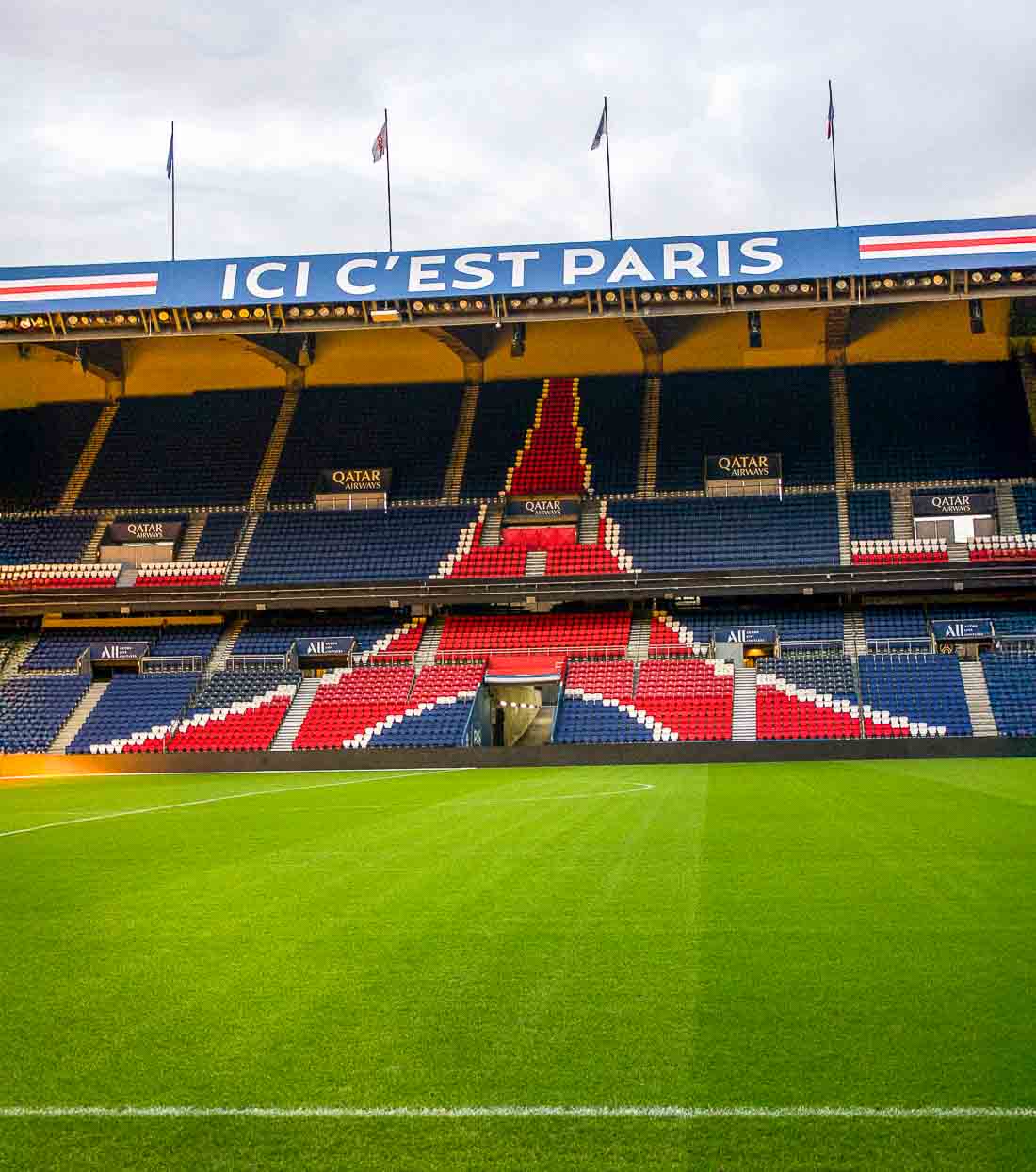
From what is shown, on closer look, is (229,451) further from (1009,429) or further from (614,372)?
(1009,429)

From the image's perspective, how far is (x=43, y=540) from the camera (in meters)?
43.1

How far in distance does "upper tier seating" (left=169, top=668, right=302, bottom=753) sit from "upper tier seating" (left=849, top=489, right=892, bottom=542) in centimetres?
1853

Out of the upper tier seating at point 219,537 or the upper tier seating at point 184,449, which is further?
the upper tier seating at point 184,449

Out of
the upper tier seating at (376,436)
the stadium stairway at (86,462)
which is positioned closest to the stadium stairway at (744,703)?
the upper tier seating at (376,436)

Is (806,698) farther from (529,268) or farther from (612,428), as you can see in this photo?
(529,268)

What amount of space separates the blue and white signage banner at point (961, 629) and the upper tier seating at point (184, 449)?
951 inches

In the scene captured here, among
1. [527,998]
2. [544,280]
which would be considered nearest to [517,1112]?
[527,998]

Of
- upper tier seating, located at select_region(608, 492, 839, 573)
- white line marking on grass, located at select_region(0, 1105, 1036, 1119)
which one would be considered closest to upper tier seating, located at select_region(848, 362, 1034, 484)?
upper tier seating, located at select_region(608, 492, 839, 573)

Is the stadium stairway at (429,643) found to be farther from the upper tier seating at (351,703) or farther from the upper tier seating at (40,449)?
the upper tier seating at (40,449)

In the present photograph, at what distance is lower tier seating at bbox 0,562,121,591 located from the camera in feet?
135

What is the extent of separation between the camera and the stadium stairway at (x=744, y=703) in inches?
1359

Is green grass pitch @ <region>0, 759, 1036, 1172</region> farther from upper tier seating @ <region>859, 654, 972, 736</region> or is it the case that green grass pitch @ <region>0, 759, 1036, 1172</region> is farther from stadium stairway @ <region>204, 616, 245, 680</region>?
stadium stairway @ <region>204, 616, 245, 680</region>

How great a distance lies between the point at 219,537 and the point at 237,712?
26.0 feet

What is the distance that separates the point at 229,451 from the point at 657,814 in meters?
32.6
